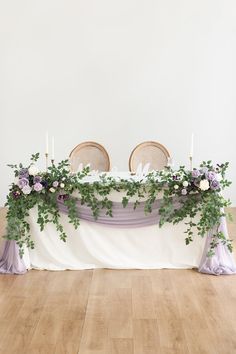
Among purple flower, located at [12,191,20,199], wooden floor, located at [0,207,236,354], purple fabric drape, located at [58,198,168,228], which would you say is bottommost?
wooden floor, located at [0,207,236,354]

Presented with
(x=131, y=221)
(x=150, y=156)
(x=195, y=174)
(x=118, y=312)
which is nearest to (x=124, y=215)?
(x=131, y=221)

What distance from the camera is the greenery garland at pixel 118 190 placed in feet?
11.3

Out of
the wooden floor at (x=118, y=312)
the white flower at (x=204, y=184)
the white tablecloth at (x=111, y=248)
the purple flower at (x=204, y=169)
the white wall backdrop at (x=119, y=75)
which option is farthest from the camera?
the white wall backdrop at (x=119, y=75)

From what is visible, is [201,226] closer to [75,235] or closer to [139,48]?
[75,235]

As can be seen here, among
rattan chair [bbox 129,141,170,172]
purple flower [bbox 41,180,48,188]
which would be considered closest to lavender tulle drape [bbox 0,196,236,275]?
purple flower [bbox 41,180,48,188]

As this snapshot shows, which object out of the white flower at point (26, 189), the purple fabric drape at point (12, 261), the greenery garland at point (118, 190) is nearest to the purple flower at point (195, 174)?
the greenery garland at point (118, 190)

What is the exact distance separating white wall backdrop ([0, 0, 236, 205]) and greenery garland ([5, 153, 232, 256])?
243 centimetres

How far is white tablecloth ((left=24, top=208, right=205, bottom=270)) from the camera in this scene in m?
3.56

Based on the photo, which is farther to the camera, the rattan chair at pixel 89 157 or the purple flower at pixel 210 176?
the rattan chair at pixel 89 157

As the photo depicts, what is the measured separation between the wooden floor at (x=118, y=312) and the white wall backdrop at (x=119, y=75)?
8.69ft

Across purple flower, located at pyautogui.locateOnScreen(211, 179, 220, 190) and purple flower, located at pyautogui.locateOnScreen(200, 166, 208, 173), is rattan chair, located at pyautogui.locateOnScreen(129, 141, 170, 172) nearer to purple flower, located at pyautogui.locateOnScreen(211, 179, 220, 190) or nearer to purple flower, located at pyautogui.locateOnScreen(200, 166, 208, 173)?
purple flower, located at pyautogui.locateOnScreen(200, 166, 208, 173)

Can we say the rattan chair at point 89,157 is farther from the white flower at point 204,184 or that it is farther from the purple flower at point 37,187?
the white flower at point 204,184

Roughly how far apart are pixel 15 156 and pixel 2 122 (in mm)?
436

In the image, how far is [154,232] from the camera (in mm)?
3564
